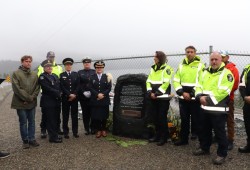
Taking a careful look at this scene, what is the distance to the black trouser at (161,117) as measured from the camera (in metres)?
6.18

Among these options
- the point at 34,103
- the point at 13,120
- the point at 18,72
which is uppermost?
the point at 18,72

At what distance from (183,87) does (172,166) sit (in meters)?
1.67

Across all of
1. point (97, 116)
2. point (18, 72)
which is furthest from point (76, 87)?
point (18, 72)

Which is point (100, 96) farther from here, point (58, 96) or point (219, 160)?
point (219, 160)

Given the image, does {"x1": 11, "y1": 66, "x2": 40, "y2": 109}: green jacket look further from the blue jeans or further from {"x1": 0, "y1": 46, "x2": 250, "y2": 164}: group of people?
the blue jeans

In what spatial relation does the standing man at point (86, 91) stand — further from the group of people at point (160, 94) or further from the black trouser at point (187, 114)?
the black trouser at point (187, 114)

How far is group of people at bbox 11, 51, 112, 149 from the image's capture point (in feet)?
19.6

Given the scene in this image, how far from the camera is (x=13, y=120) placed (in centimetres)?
909

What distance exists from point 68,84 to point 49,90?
0.57 metres

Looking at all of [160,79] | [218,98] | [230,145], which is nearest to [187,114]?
[160,79]

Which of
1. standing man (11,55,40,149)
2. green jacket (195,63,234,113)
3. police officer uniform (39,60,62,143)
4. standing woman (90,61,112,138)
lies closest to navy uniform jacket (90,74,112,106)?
standing woman (90,61,112,138)

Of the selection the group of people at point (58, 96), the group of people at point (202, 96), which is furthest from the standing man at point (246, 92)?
the group of people at point (58, 96)

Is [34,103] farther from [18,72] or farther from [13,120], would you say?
[13,120]

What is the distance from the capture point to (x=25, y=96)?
5848mm
